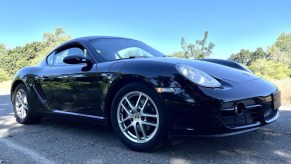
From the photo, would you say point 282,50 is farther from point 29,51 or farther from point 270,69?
point 29,51

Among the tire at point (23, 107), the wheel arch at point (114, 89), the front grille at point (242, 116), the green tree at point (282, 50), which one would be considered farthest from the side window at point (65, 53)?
the green tree at point (282, 50)

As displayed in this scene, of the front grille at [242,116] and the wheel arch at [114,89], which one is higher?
the wheel arch at [114,89]

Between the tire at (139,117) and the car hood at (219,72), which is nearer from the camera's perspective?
the tire at (139,117)

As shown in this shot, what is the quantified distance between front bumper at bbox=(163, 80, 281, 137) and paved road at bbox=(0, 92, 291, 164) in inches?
11.6

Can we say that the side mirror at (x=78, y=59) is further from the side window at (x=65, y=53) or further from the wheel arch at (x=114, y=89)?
the wheel arch at (x=114, y=89)

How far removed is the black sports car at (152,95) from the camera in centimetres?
278

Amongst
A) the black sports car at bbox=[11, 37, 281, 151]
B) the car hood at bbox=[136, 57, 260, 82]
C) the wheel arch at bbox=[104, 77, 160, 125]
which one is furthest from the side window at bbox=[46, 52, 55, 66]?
the car hood at bbox=[136, 57, 260, 82]

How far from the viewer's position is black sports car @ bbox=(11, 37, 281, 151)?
2.78 metres

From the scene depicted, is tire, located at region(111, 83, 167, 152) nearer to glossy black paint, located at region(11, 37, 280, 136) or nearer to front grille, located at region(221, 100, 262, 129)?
glossy black paint, located at region(11, 37, 280, 136)

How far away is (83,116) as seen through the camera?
3740 millimetres

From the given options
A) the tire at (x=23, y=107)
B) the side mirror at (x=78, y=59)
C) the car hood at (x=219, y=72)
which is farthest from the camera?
the tire at (x=23, y=107)

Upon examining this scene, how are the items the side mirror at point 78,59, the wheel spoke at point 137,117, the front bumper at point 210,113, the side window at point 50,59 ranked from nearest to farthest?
the front bumper at point 210,113 < the wheel spoke at point 137,117 < the side mirror at point 78,59 < the side window at point 50,59

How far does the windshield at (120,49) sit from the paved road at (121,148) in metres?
0.99

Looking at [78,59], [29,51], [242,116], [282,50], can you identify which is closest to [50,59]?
[78,59]
